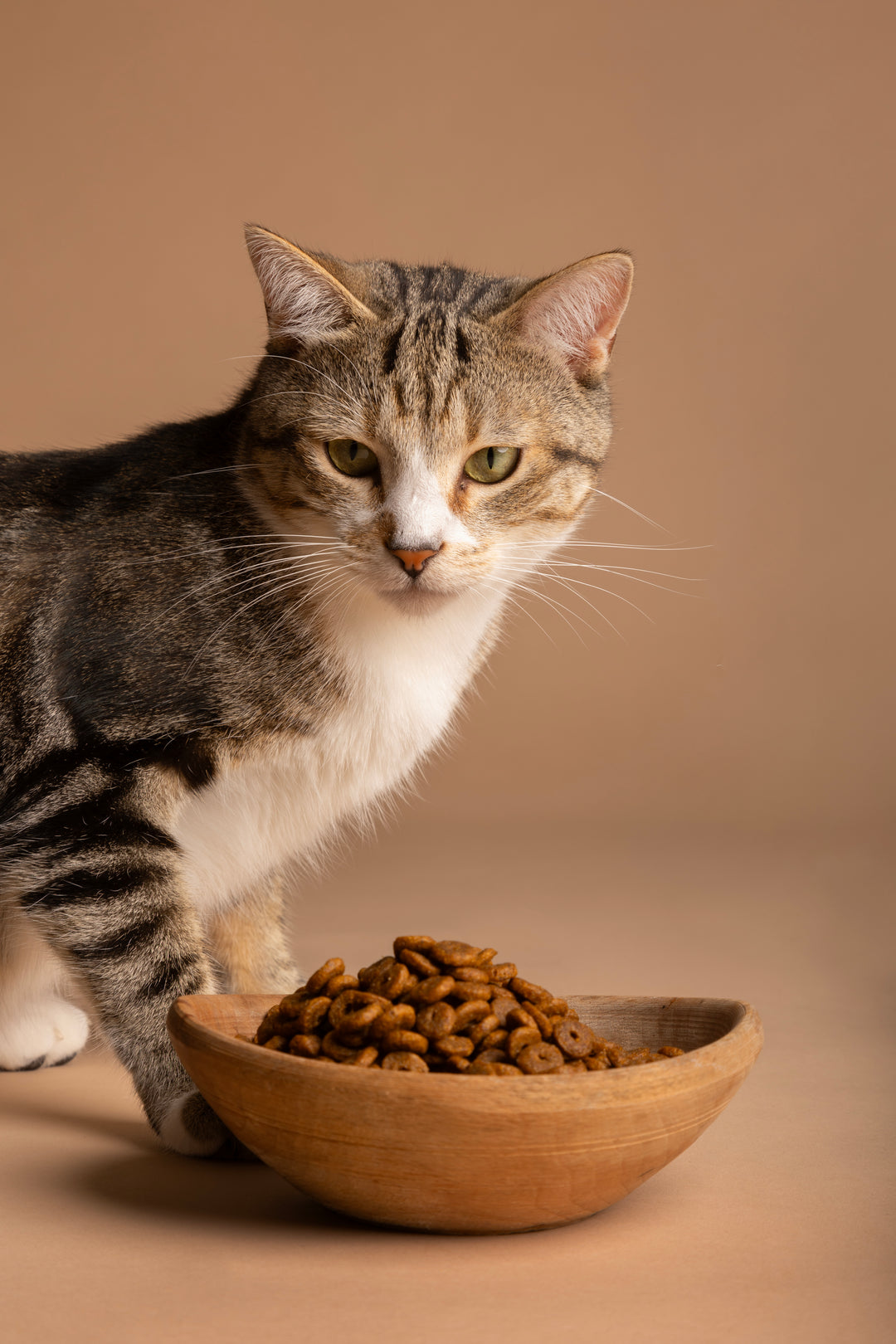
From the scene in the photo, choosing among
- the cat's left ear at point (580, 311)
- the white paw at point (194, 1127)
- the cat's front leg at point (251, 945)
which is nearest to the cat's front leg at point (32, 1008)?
the cat's front leg at point (251, 945)

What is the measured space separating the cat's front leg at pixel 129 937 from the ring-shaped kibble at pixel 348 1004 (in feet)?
1.73

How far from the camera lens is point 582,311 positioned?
99.0 inches

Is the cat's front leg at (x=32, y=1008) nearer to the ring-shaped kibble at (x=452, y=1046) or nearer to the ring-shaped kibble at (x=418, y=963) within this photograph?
the ring-shaped kibble at (x=418, y=963)

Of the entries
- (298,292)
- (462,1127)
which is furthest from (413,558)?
(462,1127)

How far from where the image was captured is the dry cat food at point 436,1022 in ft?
5.75

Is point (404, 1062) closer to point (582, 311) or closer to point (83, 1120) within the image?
point (83, 1120)

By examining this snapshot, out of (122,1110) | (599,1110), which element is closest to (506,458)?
(599,1110)

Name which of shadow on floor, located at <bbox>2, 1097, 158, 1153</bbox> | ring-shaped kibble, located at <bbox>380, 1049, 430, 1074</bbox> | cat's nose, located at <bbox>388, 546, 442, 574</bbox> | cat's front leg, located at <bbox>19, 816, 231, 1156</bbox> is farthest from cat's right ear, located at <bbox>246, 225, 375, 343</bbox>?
shadow on floor, located at <bbox>2, 1097, 158, 1153</bbox>

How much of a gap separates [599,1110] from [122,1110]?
121 centimetres

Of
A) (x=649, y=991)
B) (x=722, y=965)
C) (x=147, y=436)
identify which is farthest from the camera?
(x=722, y=965)

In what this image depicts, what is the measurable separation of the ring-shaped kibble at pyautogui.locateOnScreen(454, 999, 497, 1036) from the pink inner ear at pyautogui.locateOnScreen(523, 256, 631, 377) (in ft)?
4.29

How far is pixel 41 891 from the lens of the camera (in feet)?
7.59

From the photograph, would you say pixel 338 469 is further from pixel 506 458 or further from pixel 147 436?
pixel 147 436

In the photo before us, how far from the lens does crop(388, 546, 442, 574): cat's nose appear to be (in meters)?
2.21
